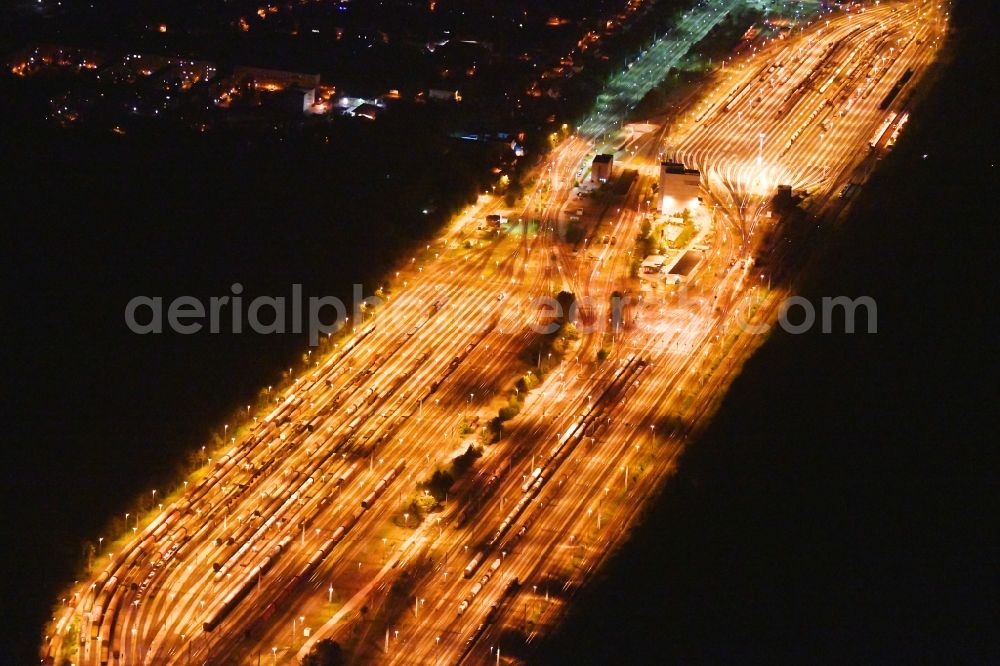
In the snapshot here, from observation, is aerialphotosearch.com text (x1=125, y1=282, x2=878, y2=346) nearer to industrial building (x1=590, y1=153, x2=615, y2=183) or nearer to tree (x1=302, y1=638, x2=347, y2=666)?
industrial building (x1=590, y1=153, x2=615, y2=183)

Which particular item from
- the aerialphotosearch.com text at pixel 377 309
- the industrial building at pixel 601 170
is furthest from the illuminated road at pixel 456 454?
the industrial building at pixel 601 170

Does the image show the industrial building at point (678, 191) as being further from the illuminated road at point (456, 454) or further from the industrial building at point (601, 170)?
the industrial building at point (601, 170)

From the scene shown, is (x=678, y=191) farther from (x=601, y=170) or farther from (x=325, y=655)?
(x=325, y=655)

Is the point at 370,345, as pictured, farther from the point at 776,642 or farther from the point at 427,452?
the point at 776,642

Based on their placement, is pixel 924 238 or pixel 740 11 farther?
pixel 740 11

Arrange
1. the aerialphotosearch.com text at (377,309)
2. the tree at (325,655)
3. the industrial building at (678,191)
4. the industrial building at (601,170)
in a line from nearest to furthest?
the tree at (325,655), the aerialphotosearch.com text at (377,309), the industrial building at (678,191), the industrial building at (601,170)

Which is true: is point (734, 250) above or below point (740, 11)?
below

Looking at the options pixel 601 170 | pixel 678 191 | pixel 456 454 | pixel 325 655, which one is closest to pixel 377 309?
pixel 456 454

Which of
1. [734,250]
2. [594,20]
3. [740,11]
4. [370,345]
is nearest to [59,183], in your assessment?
[370,345]
